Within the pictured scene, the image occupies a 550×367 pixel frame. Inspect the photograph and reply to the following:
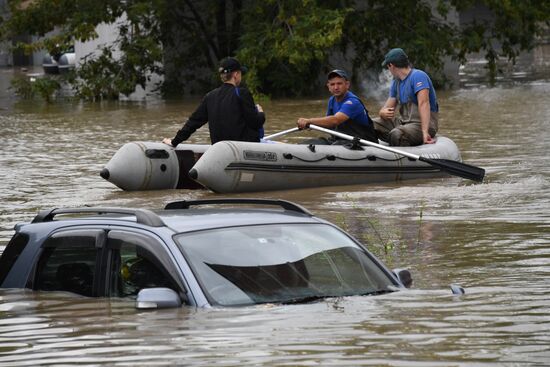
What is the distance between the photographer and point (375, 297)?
23.5 ft

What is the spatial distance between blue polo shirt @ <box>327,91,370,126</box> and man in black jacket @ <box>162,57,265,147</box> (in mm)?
986

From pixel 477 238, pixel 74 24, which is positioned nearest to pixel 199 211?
pixel 477 238

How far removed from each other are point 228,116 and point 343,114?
1455 mm

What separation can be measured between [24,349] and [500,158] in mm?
13736

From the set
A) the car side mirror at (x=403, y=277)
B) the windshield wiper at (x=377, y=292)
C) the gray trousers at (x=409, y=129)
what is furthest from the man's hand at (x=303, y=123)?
the windshield wiper at (x=377, y=292)

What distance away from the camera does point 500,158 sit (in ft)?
65.3

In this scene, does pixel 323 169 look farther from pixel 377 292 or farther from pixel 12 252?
pixel 377 292

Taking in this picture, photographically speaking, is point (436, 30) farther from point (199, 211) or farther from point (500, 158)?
point (199, 211)

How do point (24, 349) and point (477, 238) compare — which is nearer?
point (24, 349)

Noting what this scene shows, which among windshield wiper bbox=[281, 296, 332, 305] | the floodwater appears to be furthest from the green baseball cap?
windshield wiper bbox=[281, 296, 332, 305]

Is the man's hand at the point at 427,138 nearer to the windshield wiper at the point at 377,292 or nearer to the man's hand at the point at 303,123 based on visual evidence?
the man's hand at the point at 303,123

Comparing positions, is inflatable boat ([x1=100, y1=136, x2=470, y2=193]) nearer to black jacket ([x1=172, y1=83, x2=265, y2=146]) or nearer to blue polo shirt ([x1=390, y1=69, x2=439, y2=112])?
black jacket ([x1=172, y1=83, x2=265, y2=146])

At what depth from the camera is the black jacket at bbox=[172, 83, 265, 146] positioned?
54.2ft

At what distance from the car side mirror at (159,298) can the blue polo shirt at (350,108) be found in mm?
10459
